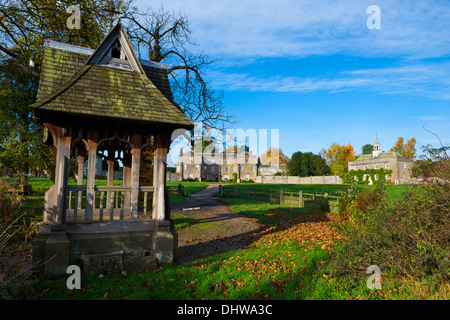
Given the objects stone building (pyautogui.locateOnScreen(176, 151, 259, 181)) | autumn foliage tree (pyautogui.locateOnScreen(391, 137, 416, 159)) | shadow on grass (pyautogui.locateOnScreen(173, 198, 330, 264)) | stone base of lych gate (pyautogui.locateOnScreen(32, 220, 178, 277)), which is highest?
autumn foliage tree (pyautogui.locateOnScreen(391, 137, 416, 159))

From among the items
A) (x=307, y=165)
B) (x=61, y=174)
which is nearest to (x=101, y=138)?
(x=61, y=174)

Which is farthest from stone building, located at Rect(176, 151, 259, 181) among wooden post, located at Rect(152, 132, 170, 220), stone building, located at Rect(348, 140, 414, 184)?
wooden post, located at Rect(152, 132, 170, 220)

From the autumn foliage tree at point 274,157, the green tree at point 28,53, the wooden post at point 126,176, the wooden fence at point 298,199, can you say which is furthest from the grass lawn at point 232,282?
the autumn foliage tree at point 274,157

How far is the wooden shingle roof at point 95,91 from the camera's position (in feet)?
21.1

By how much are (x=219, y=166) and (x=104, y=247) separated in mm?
74085

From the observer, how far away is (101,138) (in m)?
6.96

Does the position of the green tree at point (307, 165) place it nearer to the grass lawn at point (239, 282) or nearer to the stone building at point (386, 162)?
the stone building at point (386, 162)

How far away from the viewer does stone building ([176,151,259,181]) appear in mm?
76062

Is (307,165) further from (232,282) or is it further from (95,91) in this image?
(95,91)

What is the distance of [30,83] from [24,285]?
672 inches

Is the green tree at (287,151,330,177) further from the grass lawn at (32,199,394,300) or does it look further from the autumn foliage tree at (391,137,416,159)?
the grass lawn at (32,199,394,300)

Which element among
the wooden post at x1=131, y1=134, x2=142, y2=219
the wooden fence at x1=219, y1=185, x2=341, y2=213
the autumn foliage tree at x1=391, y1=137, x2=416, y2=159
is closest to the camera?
the wooden post at x1=131, y1=134, x2=142, y2=219

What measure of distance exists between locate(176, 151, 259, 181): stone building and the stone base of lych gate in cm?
6887
